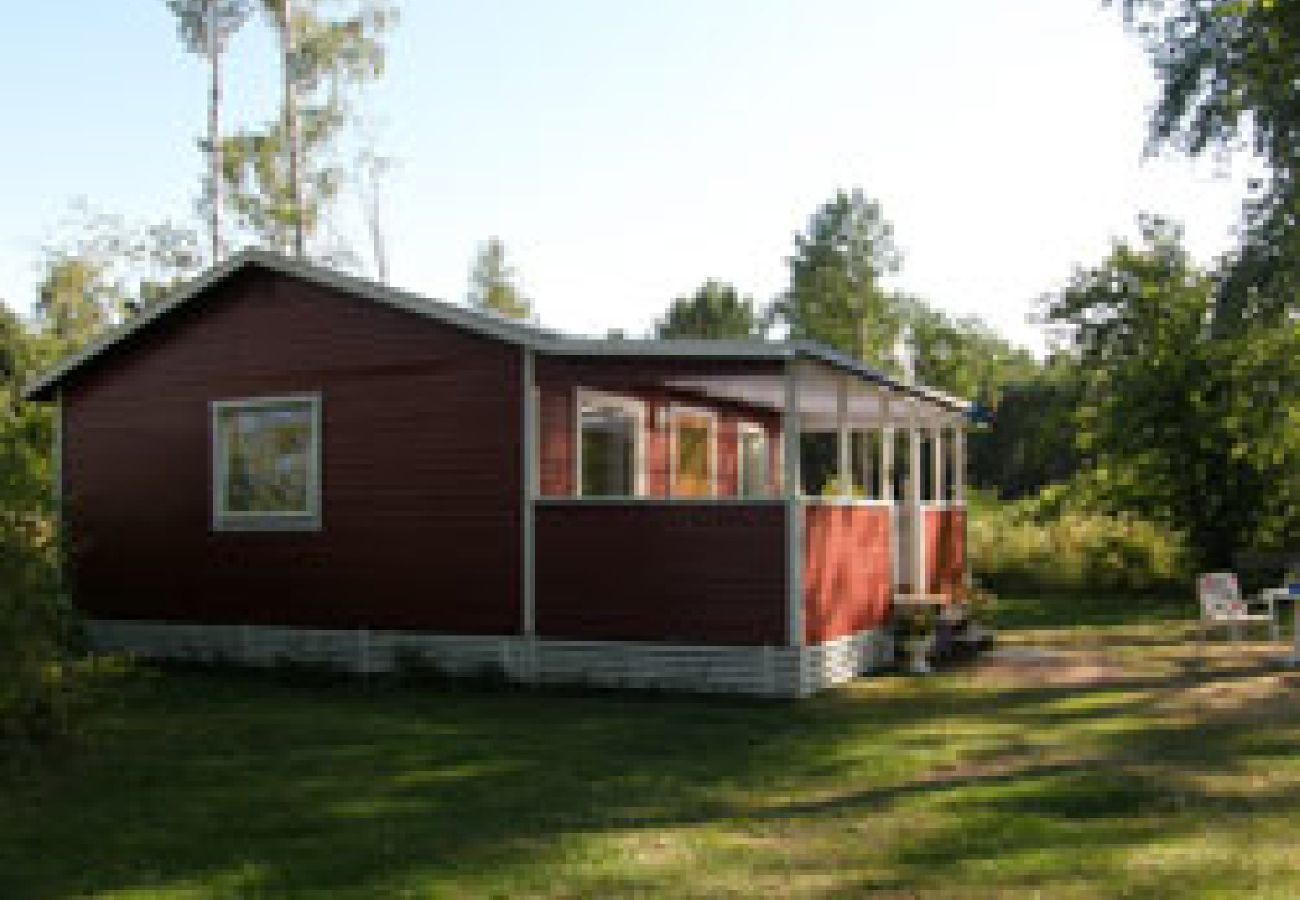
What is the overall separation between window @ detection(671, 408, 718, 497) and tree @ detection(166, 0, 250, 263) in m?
16.9

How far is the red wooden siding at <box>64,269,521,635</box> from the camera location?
11406 millimetres

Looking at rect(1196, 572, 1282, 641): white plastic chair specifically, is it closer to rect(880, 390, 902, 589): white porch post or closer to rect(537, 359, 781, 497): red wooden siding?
rect(880, 390, 902, 589): white porch post

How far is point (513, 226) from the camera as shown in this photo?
45.9 metres

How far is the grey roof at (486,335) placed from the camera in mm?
10047

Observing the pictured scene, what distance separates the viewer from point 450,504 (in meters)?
11.6

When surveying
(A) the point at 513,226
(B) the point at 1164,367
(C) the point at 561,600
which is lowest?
(C) the point at 561,600

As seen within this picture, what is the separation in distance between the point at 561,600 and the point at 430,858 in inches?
219

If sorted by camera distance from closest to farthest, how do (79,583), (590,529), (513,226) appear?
1. (590,529)
2. (79,583)
3. (513,226)

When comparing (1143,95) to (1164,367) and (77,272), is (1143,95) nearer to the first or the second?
(1164,367)

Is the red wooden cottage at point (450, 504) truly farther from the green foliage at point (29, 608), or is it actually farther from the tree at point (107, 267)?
the tree at point (107, 267)

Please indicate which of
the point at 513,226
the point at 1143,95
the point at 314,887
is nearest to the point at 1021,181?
the point at 1143,95

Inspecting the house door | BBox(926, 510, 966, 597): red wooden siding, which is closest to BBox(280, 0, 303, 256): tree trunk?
BBox(926, 510, 966, 597): red wooden siding

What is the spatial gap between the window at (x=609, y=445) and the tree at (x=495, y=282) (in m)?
34.2

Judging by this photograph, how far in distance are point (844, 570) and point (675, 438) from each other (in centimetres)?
428
